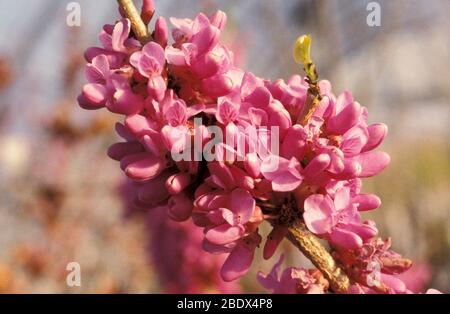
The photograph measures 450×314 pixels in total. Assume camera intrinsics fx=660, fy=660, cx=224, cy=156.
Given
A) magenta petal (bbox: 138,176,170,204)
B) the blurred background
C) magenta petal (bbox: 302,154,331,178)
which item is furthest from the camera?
the blurred background

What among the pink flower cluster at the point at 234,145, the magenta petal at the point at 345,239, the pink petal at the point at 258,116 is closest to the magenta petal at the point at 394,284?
the pink flower cluster at the point at 234,145

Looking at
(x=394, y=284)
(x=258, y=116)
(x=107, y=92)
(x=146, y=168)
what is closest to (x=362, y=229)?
(x=394, y=284)

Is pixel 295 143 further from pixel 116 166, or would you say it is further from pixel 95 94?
pixel 116 166

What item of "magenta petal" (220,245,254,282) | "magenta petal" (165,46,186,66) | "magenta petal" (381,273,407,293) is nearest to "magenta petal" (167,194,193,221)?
"magenta petal" (220,245,254,282)

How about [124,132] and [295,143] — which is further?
[124,132]

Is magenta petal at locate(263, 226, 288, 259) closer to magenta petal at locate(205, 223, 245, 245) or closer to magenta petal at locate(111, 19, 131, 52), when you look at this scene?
magenta petal at locate(205, 223, 245, 245)
